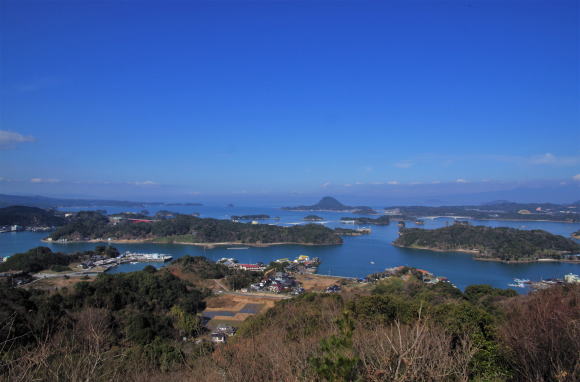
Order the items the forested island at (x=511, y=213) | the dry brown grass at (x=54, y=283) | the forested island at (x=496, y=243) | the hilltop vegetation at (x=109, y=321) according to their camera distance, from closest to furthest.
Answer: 1. the hilltop vegetation at (x=109, y=321)
2. the dry brown grass at (x=54, y=283)
3. the forested island at (x=496, y=243)
4. the forested island at (x=511, y=213)

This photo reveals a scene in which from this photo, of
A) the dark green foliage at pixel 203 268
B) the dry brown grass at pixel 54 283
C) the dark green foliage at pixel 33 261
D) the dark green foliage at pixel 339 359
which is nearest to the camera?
the dark green foliage at pixel 339 359

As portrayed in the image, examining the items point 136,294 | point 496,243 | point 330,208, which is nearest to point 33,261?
point 136,294

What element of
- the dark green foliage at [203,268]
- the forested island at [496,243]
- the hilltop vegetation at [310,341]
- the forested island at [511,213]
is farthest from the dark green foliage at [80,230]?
the forested island at [511,213]

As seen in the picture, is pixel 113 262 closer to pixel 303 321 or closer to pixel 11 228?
pixel 303 321

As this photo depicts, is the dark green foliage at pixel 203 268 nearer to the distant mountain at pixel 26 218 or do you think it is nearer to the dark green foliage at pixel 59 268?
the dark green foliage at pixel 59 268

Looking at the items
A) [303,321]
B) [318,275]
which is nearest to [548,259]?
[318,275]

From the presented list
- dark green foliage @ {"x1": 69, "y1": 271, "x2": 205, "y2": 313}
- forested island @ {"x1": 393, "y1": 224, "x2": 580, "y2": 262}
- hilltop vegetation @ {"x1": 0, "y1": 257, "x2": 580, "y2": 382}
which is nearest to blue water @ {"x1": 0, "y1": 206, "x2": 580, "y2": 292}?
forested island @ {"x1": 393, "y1": 224, "x2": 580, "y2": 262}
